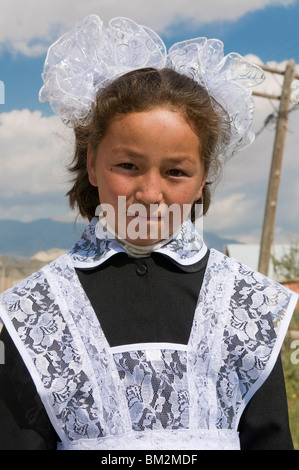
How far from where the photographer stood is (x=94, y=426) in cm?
165

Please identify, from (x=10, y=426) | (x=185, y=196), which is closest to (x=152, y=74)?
(x=185, y=196)

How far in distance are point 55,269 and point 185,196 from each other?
1.49 ft

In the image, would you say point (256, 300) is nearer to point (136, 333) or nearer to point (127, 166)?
point (136, 333)

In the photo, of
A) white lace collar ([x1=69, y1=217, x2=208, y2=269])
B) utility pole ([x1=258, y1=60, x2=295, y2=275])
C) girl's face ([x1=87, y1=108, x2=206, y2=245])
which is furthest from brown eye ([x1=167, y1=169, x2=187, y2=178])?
utility pole ([x1=258, y1=60, x2=295, y2=275])

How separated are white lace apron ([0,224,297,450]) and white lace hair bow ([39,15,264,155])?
544 mm

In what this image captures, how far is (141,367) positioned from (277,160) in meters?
6.51

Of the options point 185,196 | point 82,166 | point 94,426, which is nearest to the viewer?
point 94,426

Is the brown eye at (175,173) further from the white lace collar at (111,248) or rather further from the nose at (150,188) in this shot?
the white lace collar at (111,248)

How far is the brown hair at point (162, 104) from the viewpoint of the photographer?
1.78 meters

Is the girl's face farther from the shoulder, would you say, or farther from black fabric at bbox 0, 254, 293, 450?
the shoulder

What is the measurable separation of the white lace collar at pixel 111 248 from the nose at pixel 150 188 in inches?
7.3

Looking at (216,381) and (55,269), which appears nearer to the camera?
(216,381)

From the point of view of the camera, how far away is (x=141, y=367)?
66.1 inches
